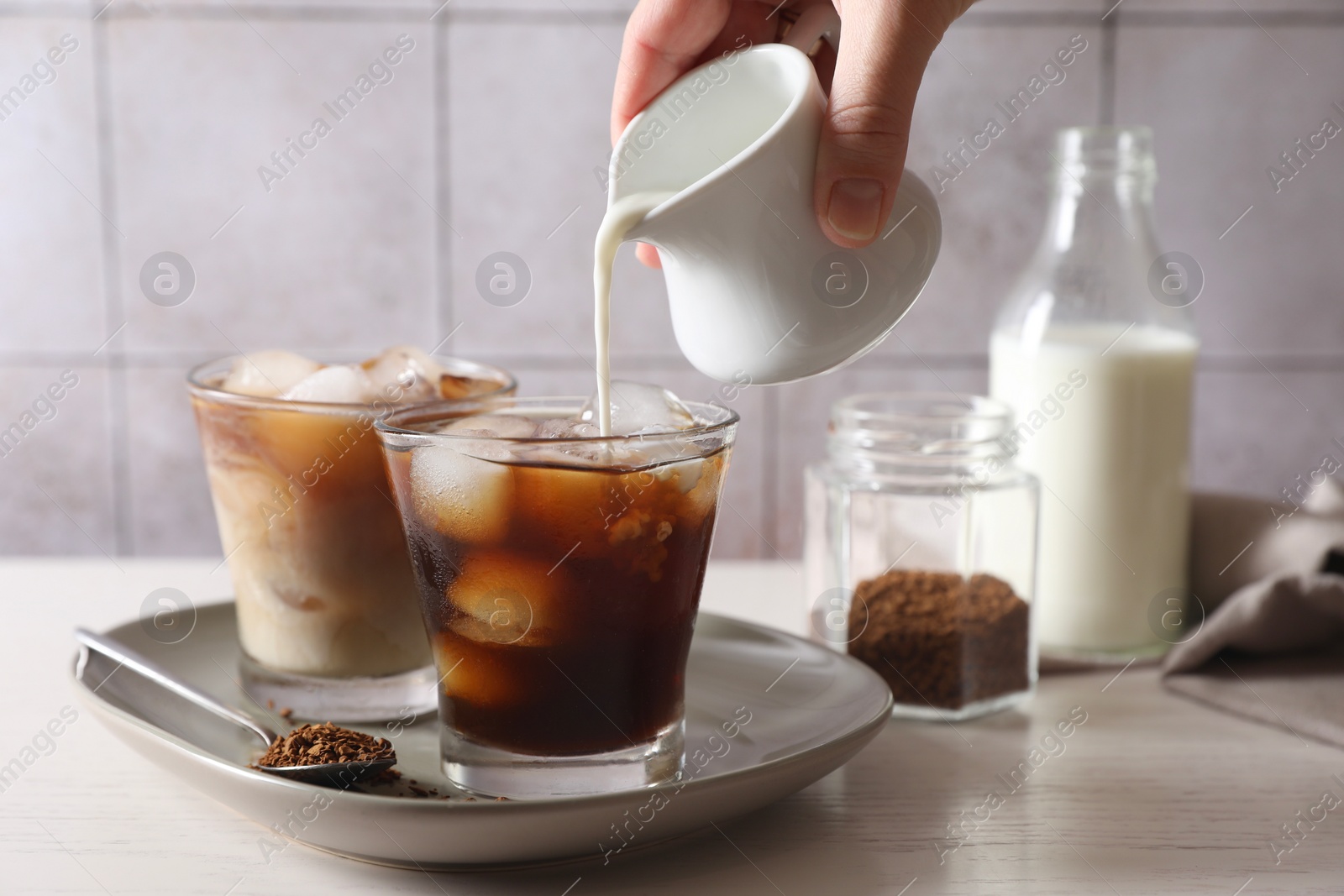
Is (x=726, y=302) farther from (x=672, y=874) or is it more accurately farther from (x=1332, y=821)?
(x=1332, y=821)

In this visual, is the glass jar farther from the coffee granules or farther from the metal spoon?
the metal spoon

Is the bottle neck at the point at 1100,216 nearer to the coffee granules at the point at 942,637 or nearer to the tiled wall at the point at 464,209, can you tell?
the coffee granules at the point at 942,637

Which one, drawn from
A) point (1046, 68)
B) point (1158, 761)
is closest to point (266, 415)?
point (1158, 761)

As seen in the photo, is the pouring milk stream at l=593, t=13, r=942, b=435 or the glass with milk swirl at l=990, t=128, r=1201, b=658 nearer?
the pouring milk stream at l=593, t=13, r=942, b=435

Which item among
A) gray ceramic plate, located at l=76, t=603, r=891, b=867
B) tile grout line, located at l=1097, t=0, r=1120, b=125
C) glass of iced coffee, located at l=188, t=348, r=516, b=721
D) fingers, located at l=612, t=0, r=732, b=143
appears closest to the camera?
gray ceramic plate, located at l=76, t=603, r=891, b=867

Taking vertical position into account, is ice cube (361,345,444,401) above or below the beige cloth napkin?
above

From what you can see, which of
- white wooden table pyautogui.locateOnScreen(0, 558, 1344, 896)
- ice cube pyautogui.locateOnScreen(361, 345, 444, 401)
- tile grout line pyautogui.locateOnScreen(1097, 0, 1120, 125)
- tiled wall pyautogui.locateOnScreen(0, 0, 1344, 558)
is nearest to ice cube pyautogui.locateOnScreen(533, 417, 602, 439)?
ice cube pyautogui.locateOnScreen(361, 345, 444, 401)
